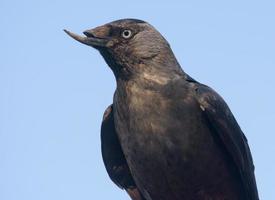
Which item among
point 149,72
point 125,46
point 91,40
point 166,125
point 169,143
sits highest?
point 91,40

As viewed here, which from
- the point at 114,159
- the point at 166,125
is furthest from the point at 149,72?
the point at 114,159

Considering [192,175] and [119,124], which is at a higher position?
[119,124]

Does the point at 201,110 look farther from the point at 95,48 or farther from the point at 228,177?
the point at 95,48

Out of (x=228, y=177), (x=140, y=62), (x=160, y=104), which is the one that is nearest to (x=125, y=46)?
(x=140, y=62)

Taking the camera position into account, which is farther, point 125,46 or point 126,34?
point 126,34

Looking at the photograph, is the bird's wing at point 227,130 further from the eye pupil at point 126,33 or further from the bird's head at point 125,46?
the eye pupil at point 126,33

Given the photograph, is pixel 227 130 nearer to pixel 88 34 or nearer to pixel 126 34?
pixel 126 34
